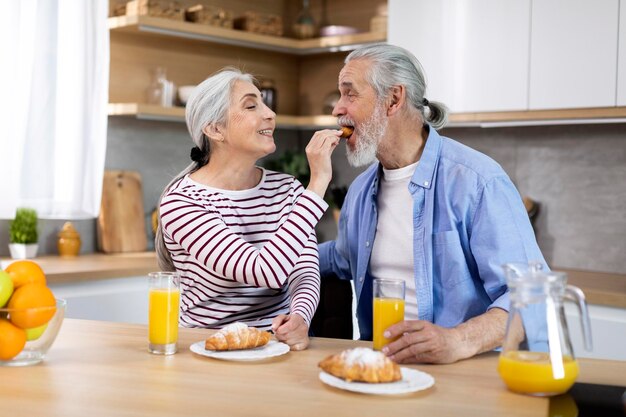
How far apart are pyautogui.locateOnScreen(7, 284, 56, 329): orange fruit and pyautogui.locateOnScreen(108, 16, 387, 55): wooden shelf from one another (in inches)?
93.1

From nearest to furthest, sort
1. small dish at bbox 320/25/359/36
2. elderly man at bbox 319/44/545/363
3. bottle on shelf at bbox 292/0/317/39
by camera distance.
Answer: elderly man at bbox 319/44/545/363 → small dish at bbox 320/25/359/36 → bottle on shelf at bbox 292/0/317/39

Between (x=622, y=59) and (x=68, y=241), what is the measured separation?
2415 mm

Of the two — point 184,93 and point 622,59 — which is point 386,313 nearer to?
point 622,59

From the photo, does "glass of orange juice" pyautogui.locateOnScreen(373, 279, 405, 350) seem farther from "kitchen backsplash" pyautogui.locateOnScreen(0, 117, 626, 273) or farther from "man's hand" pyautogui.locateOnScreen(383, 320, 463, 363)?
"kitchen backsplash" pyautogui.locateOnScreen(0, 117, 626, 273)

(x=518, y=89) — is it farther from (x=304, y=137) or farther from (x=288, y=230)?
(x=288, y=230)

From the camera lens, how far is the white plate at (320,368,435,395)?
1394 mm

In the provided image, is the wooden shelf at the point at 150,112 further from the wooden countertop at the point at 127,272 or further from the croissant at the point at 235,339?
the croissant at the point at 235,339

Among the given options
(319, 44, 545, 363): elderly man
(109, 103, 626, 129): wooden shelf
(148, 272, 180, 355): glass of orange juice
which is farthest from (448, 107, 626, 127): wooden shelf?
(148, 272, 180, 355): glass of orange juice

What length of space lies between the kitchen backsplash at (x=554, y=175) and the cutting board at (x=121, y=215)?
8 cm

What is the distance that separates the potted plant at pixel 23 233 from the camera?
366 centimetres

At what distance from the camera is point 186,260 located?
7.55 feet

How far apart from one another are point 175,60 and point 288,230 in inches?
95.7

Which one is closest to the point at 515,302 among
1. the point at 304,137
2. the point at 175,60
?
the point at 175,60

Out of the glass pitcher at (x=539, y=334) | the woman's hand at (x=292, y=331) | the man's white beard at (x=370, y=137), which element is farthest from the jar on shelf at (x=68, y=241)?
the glass pitcher at (x=539, y=334)
